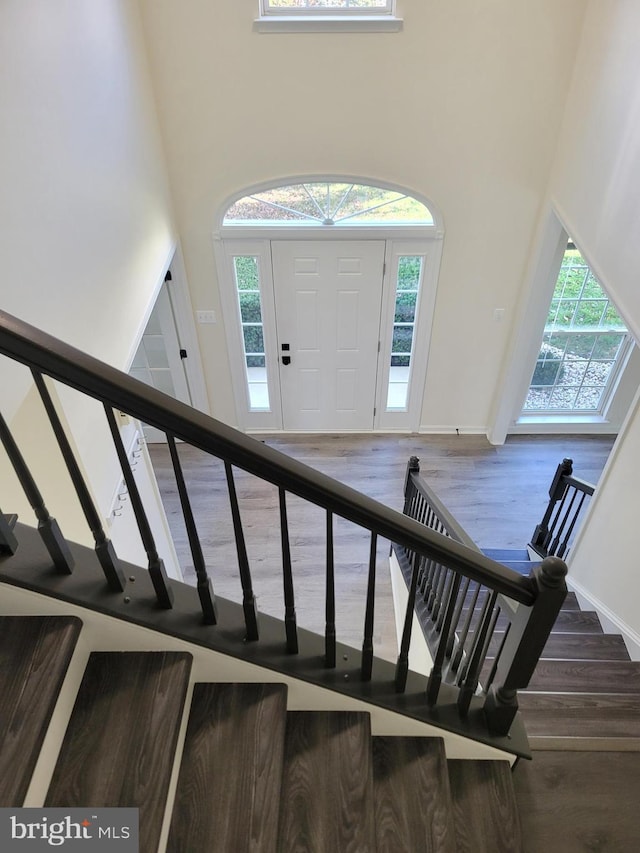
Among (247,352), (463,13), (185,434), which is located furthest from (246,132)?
(185,434)

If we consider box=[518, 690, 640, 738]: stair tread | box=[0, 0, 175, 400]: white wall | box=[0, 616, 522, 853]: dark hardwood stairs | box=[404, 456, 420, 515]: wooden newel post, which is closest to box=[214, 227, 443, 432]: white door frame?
box=[0, 0, 175, 400]: white wall

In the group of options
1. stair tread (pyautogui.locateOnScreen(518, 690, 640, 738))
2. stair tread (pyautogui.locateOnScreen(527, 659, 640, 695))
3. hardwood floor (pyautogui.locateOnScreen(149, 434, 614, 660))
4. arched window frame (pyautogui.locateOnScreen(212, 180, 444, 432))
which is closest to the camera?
stair tread (pyautogui.locateOnScreen(518, 690, 640, 738))

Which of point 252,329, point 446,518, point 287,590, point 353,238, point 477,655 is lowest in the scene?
point 252,329

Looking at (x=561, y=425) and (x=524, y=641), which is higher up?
(x=524, y=641)

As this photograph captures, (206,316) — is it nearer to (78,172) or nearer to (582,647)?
(78,172)

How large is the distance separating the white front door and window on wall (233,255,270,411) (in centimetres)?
18

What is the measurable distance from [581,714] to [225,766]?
1.67 meters

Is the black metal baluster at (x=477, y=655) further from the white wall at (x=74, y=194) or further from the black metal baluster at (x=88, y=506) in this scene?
the white wall at (x=74, y=194)

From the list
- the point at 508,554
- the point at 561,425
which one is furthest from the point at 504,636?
the point at 561,425

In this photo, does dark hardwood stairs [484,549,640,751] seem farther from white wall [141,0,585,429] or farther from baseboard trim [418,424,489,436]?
white wall [141,0,585,429]

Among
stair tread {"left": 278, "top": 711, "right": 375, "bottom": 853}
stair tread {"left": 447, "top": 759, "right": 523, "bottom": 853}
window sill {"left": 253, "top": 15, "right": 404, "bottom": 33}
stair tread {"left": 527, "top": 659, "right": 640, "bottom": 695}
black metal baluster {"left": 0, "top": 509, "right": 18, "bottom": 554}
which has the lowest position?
stair tread {"left": 527, "top": 659, "right": 640, "bottom": 695}

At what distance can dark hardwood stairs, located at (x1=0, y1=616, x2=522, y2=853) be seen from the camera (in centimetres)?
120

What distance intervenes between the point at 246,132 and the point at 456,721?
384 cm

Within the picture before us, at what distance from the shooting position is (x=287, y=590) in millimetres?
1427
